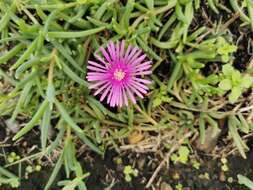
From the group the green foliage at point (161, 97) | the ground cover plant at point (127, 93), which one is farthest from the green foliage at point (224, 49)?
the green foliage at point (161, 97)

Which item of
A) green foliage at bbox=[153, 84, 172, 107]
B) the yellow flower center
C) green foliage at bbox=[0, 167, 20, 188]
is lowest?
green foliage at bbox=[0, 167, 20, 188]

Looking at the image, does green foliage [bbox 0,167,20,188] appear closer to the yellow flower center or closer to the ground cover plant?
the ground cover plant

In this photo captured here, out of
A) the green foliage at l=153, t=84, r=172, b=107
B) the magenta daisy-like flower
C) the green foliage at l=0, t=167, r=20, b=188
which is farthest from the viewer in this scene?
the green foliage at l=0, t=167, r=20, b=188

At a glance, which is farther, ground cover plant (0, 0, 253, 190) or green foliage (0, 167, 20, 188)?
green foliage (0, 167, 20, 188)

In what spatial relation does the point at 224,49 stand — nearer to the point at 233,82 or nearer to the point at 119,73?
the point at 233,82

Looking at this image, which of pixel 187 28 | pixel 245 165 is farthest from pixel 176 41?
pixel 245 165

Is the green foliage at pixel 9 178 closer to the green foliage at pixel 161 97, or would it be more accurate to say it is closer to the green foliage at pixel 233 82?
the green foliage at pixel 161 97

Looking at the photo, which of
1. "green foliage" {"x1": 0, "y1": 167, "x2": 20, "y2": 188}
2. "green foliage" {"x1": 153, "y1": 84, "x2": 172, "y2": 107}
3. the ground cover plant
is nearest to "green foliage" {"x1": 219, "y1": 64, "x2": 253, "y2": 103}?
the ground cover plant
